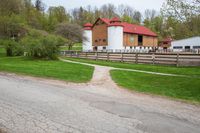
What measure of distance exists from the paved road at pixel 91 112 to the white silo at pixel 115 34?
1839 inches

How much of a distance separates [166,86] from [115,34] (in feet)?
149

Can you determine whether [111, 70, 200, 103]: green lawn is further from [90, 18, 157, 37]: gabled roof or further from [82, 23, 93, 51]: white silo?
[82, 23, 93, 51]: white silo

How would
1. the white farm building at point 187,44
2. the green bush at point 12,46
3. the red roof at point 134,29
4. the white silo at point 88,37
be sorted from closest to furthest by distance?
the green bush at point 12,46 < the white farm building at point 187,44 < the white silo at point 88,37 < the red roof at point 134,29

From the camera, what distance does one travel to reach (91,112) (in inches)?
302

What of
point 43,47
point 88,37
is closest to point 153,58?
point 43,47

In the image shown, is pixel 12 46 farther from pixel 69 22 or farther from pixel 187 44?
pixel 187 44

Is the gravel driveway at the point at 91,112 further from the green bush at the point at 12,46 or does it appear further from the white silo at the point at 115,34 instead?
the white silo at the point at 115,34

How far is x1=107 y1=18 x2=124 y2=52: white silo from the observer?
187 ft

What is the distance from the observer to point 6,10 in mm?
43312

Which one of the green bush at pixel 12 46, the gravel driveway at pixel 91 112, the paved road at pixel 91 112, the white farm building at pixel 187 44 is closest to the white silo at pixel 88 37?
the white farm building at pixel 187 44

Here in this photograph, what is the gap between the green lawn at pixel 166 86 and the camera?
419 inches

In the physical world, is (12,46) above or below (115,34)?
below

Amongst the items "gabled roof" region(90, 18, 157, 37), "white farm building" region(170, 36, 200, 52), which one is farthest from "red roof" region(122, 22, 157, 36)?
"white farm building" region(170, 36, 200, 52)

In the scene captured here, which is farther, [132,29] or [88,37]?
[132,29]
